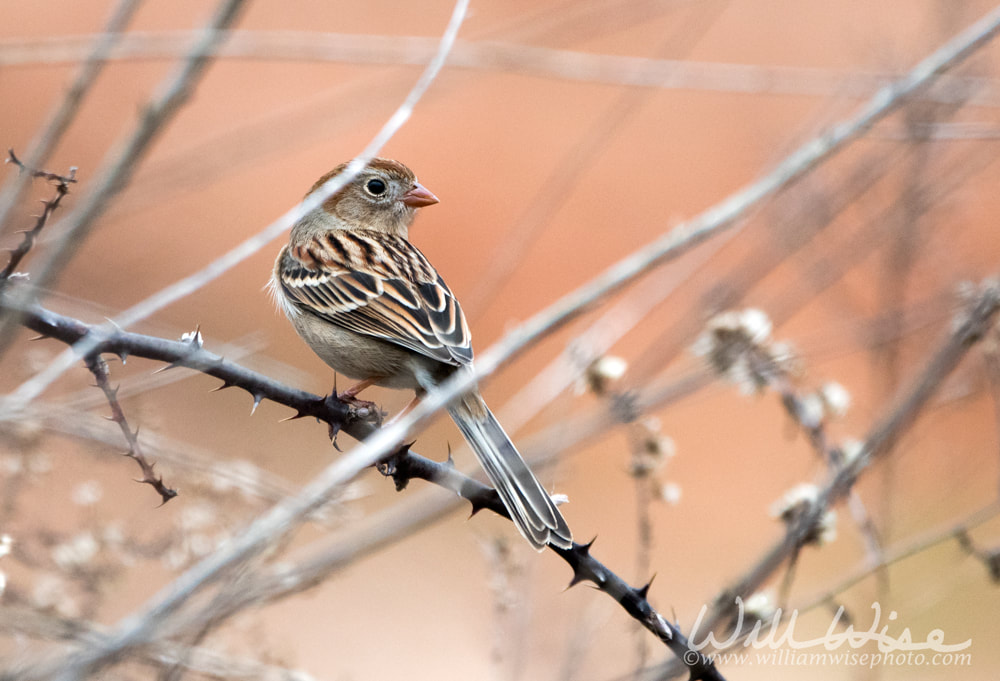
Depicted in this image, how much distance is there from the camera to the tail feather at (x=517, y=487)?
8.09ft

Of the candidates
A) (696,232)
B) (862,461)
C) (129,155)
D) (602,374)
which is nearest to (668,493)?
(602,374)

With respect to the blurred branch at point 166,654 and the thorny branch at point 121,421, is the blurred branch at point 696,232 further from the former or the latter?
the blurred branch at point 166,654

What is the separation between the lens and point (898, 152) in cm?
348

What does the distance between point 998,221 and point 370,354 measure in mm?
8106

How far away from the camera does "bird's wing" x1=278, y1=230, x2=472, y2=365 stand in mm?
3408

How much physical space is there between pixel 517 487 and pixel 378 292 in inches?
53.5

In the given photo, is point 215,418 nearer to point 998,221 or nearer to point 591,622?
point 591,622

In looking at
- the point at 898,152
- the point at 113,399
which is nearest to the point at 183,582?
the point at 113,399

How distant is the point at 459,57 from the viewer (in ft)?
9.20

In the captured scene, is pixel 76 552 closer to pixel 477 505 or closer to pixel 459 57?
pixel 477 505

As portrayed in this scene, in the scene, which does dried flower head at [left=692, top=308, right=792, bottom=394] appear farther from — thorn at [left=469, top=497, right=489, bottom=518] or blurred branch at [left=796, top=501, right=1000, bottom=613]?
thorn at [left=469, top=497, right=489, bottom=518]

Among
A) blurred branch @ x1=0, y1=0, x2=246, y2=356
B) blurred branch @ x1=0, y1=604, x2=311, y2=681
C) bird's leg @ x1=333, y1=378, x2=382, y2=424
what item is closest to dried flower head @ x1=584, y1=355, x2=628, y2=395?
bird's leg @ x1=333, y1=378, x2=382, y2=424

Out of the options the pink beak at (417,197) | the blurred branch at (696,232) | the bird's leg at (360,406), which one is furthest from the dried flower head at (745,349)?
the pink beak at (417,197)

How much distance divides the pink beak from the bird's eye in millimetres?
99
